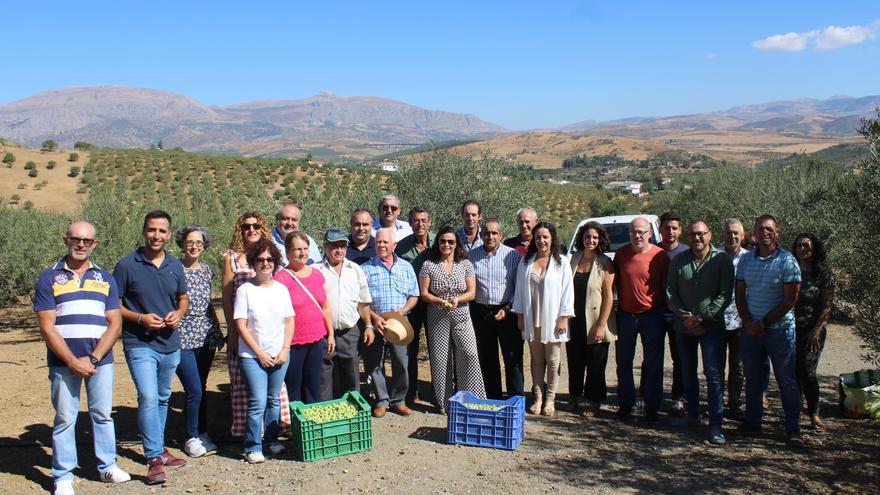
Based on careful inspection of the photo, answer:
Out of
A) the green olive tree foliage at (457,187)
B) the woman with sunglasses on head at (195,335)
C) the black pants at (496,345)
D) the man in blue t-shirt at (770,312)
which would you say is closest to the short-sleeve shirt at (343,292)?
the woman with sunglasses on head at (195,335)

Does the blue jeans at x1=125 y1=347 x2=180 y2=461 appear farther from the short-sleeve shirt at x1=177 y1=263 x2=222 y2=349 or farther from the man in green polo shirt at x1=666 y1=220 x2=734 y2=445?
the man in green polo shirt at x1=666 y1=220 x2=734 y2=445

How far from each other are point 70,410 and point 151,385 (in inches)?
22.2

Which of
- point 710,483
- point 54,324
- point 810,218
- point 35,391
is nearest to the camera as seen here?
point 54,324

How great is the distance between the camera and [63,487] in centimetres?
476

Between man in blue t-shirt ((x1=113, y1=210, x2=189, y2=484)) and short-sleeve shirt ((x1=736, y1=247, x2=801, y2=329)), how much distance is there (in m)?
4.87

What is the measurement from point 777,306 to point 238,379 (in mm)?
4761

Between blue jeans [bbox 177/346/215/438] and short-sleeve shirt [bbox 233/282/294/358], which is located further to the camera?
blue jeans [bbox 177/346/215/438]

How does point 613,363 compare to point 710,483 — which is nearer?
point 710,483

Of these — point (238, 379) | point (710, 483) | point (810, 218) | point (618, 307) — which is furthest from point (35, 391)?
point (810, 218)

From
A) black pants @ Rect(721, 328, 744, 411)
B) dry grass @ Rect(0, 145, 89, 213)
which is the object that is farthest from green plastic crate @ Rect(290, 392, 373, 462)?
dry grass @ Rect(0, 145, 89, 213)

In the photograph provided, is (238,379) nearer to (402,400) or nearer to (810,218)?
(402,400)

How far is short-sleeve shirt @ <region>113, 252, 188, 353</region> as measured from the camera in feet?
16.4

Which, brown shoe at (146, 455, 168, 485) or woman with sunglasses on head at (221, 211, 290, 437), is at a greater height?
woman with sunglasses on head at (221, 211, 290, 437)

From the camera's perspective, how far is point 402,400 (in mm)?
6809
